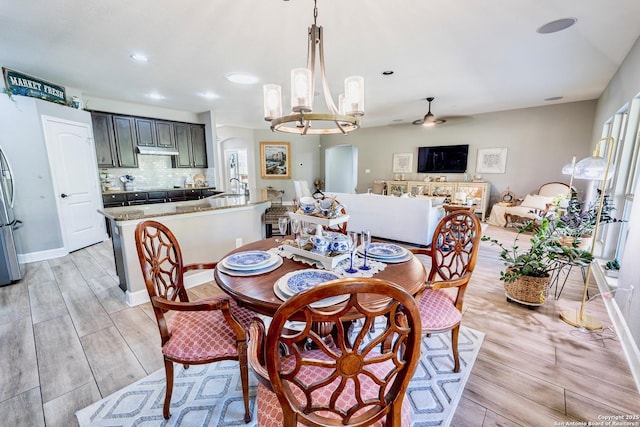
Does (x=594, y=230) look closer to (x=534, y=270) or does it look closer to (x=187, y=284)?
(x=534, y=270)

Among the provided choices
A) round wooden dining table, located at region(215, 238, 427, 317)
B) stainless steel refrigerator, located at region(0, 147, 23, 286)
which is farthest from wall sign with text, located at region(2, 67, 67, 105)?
round wooden dining table, located at region(215, 238, 427, 317)

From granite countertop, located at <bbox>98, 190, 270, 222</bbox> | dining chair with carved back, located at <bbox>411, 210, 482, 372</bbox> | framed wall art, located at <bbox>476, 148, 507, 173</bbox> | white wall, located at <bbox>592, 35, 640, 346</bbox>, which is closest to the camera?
dining chair with carved back, located at <bbox>411, 210, 482, 372</bbox>

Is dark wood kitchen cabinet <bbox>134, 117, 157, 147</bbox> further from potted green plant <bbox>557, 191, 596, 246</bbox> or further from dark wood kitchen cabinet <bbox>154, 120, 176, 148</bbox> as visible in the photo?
potted green plant <bbox>557, 191, 596, 246</bbox>

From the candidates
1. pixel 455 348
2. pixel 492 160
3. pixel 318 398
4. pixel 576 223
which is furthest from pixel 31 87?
pixel 492 160

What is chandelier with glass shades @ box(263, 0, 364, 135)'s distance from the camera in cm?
156

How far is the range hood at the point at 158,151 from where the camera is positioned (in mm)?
5004

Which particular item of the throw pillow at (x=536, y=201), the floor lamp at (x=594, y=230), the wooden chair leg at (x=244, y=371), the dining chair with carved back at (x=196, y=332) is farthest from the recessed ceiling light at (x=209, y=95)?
the throw pillow at (x=536, y=201)

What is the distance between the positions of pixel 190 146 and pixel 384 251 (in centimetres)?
555

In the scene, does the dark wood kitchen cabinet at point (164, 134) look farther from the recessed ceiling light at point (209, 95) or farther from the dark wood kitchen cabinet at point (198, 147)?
the recessed ceiling light at point (209, 95)

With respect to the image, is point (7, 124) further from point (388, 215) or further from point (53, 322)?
point (388, 215)

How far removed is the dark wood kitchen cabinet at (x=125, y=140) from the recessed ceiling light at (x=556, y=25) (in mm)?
6117

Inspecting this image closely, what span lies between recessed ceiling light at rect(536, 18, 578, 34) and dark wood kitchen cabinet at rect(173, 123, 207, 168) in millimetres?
5919

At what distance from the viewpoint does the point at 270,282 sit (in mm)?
1254

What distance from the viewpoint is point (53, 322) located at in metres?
2.18
